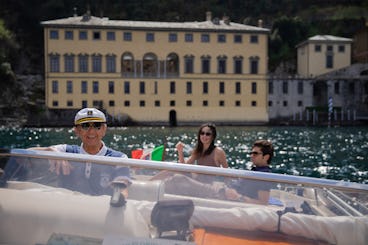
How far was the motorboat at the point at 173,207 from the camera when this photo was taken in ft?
7.18

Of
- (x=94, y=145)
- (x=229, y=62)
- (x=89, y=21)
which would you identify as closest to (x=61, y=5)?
(x=89, y=21)

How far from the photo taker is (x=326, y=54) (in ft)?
185

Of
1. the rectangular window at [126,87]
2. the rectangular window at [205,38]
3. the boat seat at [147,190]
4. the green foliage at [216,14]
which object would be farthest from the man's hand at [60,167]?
the green foliage at [216,14]

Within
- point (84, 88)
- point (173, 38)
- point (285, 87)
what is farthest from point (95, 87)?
point (285, 87)

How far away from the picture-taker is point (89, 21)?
50625 millimetres

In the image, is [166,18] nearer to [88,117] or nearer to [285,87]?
[285,87]

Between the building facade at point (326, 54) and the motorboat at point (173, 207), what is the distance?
5572cm

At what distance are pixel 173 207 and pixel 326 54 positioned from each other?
187ft

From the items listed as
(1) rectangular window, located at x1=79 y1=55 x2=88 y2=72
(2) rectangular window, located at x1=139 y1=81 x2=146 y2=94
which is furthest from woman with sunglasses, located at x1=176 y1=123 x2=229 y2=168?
(1) rectangular window, located at x1=79 y1=55 x2=88 y2=72

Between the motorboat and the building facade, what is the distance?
5572 centimetres

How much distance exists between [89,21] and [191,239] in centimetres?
5039

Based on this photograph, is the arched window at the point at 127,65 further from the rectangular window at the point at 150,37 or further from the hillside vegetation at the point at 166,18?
the hillside vegetation at the point at 166,18

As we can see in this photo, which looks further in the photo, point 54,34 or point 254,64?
point 254,64

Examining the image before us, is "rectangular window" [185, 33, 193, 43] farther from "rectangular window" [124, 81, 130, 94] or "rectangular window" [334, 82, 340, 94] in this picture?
"rectangular window" [334, 82, 340, 94]
